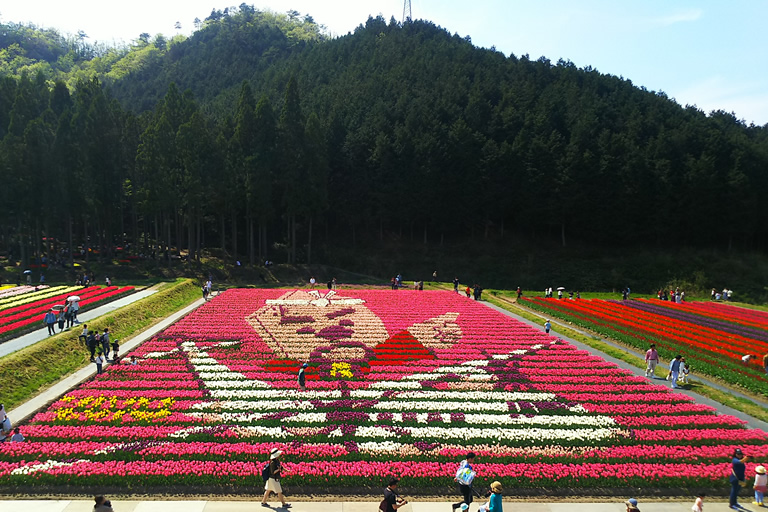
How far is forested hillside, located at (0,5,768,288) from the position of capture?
49312 millimetres

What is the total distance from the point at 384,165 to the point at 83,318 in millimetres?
44014

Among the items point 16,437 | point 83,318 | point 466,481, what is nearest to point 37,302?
point 83,318

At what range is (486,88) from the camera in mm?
75625

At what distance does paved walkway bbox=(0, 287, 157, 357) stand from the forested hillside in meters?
15.3

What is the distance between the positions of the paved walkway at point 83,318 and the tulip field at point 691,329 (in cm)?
3263

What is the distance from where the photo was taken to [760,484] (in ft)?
37.3

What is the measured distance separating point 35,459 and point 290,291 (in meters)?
27.8

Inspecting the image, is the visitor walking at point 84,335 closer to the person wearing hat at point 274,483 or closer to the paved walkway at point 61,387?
the paved walkway at point 61,387

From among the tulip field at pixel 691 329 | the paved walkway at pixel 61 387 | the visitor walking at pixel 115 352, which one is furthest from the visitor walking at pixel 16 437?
the tulip field at pixel 691 329

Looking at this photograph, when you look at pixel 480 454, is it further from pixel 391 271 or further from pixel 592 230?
pixel 592 230

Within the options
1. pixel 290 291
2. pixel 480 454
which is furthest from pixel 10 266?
pixel 480 454

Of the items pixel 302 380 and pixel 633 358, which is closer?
pixel 302 380

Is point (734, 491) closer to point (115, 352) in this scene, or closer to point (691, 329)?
point (691, 329)

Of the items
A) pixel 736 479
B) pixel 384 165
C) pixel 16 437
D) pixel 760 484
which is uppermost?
pixel 384 165
